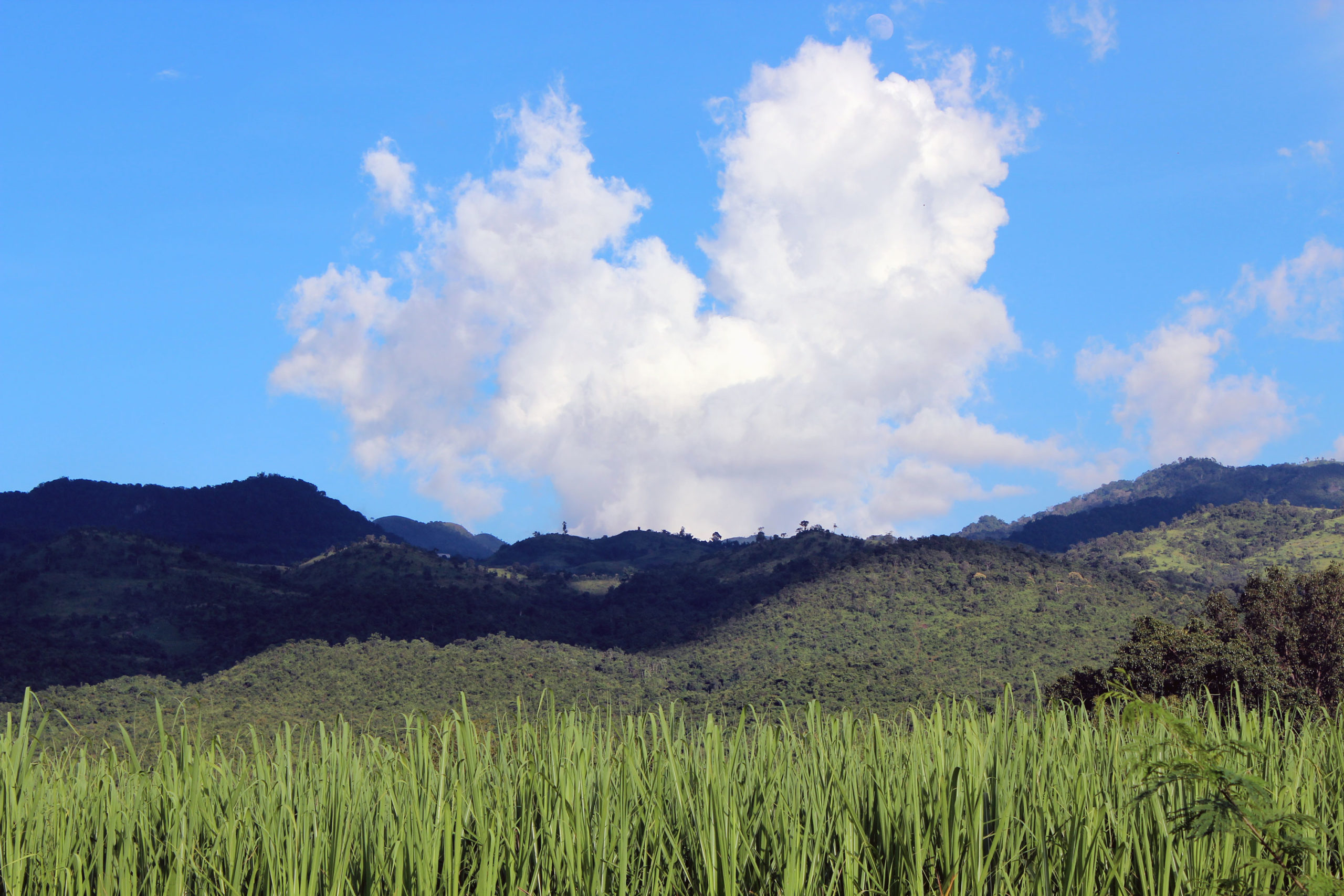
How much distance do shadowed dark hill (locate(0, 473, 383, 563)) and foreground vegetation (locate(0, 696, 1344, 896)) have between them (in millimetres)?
153735

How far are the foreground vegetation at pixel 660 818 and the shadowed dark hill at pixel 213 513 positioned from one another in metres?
154

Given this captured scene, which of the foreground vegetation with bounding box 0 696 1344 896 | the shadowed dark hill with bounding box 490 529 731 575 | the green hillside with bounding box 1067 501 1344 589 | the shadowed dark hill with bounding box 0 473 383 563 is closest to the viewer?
the foreground vegetation with bounding box 0 696 1344 896

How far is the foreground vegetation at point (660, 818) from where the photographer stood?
3314mm

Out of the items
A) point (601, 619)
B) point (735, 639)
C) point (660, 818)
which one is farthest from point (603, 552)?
point (660, 818)

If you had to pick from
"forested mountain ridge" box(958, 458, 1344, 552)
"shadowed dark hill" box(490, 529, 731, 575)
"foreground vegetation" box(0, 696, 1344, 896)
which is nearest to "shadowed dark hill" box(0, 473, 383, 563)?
"shadowed dark hill" box(490, 529, 731, 575)

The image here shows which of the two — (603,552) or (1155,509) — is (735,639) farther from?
(1155,509)

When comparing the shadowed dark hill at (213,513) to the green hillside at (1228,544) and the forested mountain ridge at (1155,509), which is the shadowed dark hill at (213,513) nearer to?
the forested mountain ridge at (1155,509)

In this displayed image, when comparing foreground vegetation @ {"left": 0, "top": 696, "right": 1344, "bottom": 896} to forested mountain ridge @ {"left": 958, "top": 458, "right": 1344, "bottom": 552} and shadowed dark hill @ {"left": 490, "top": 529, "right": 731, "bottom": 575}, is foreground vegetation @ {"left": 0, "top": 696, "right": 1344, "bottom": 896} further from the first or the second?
forested mountain ridge @ {"left": 958, "top": 458, "right": 1344, "bottom": 552}

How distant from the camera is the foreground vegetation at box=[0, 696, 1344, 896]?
3.31 meters

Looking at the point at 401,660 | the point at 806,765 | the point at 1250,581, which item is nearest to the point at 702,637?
the point at 401,660

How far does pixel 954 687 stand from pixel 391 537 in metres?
121

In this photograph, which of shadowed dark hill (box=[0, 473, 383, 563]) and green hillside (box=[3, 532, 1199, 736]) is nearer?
green hillside (box=[3, 532, 1199, 736])

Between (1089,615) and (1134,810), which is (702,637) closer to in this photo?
(1089,615)

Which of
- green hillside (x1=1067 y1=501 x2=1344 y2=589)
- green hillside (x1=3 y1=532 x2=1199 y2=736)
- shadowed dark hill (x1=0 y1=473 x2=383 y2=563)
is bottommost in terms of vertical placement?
green hillside (x1=3 y1=532 x2=1199 y2=736)
